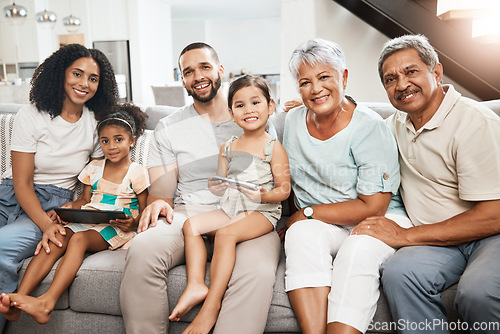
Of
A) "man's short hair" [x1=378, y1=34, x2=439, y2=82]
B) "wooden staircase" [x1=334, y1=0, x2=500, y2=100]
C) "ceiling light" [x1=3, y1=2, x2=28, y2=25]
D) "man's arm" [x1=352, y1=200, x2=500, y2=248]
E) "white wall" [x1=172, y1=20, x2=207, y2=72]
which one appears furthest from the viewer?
"white wall" [x1=172, y1=20, x2=207, y2=72]

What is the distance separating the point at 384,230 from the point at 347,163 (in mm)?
283

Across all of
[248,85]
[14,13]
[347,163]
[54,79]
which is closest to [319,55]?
[248,85]

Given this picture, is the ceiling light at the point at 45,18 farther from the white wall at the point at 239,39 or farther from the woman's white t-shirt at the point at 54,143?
the white wall at the point at 239,39

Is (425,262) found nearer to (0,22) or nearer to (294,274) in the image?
(294,274)

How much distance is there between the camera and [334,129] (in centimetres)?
161

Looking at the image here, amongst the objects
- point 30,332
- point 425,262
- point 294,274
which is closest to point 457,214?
point 425,262

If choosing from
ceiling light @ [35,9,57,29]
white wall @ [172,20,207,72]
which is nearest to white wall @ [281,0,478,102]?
ceiling light @ [35,9,57,29]

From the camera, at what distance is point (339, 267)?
136 cm

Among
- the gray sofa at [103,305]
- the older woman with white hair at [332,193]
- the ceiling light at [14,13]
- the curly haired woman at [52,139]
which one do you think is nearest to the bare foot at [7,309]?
the gray sofa at [103,305]

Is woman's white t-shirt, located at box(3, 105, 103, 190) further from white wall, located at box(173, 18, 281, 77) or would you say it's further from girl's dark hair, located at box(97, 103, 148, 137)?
white wall, located at box(173, 18, 281, 77)

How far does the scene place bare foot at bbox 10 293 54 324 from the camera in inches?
55.8

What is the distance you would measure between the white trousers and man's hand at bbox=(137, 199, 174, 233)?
51 cm

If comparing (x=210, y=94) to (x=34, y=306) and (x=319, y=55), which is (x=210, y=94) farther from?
(x=34, y=306)

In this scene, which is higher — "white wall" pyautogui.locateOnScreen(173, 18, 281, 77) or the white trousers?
"white wall" pyautogui.locateOnScreen(173, 18, 281, 77)
